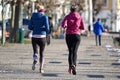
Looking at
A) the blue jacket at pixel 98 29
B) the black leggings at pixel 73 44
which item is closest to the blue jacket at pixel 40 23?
the black leggings at pixel 73 44

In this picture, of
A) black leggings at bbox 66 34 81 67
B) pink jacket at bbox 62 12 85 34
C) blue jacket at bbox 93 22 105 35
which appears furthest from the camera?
blue jacket at bbox 93 22 105 35

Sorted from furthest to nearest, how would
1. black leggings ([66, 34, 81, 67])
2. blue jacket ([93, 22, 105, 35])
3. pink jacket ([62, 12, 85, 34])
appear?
blue jacket ([93, 22, 105, 35]) < pink jacket ([62, 12, 85, 34]) < black leggings ([66, 34, 81, 67])

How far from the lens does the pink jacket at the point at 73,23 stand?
15375 millimetres

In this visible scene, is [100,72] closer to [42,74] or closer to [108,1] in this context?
[42,74]

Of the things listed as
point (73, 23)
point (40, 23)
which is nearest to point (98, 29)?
point (73, 23)

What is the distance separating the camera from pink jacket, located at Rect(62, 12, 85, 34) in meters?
15.4

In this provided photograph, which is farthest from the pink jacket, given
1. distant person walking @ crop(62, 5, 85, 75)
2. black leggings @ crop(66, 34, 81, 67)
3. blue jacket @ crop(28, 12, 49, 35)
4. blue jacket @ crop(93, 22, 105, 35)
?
blue jacket @ crop(93, 22, 105, 35)

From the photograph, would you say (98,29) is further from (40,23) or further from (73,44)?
(40,23)

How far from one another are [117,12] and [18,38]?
61.1 m

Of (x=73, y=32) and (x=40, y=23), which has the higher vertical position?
(x=40, y=23)

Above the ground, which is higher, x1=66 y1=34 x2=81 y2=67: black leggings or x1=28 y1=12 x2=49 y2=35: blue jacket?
x1=28 y1=12 x2=49 y2=35: blue jacket

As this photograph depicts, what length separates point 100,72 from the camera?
15.8m

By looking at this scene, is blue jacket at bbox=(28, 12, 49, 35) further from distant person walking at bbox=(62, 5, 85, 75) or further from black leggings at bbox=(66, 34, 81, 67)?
black leggings at bbox=(66, 34, 81, 67)

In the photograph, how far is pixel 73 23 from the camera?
15.4 meters
